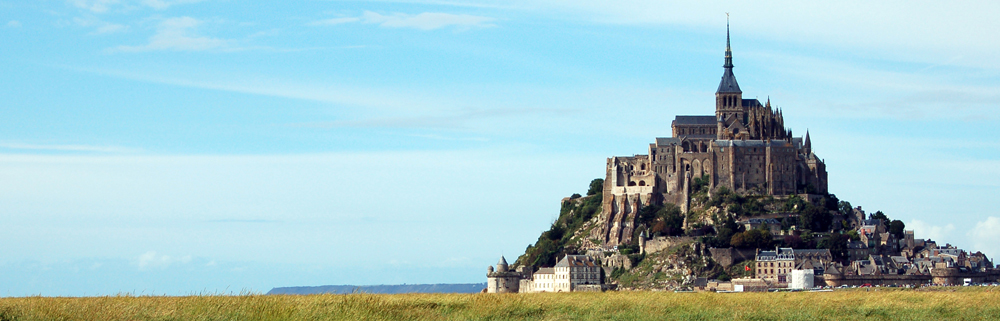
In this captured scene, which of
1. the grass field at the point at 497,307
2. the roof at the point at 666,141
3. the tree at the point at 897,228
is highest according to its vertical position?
the roof at the point at 666,141

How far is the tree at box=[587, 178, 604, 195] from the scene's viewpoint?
13425 centimetres

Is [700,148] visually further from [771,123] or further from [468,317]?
[468,317]

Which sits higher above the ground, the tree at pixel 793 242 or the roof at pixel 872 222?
the roof at pixel 872 222

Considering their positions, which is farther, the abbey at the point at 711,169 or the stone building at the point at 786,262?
the abbey at the point at 711,169

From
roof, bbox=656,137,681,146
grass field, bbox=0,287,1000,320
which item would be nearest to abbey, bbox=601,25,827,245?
roof, bbox=656,137,681,146

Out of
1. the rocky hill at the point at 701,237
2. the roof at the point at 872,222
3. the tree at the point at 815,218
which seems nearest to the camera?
the rocky hill at the point at 701,237

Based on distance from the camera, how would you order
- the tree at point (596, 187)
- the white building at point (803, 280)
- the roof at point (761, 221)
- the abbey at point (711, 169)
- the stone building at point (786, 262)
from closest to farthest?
1. the white building at point (803, 280)
2. the stone building at point (786, 262)
3. the roof at point (761, 221)
4. the abbey at point (711, 169)
5. the tree at point (596, 187)

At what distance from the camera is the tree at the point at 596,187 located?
13425 centimetres

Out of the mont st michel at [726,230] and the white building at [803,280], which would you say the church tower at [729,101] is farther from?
the white building at [803,280]

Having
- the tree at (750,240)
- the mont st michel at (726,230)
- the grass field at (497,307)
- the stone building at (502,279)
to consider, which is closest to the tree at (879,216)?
the mont st michel at (726,230)

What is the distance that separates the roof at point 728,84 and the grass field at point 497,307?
278 feet

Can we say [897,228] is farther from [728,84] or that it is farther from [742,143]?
[728,84]

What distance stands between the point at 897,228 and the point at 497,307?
9042 centimetres

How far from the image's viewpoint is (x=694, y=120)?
135250mm
